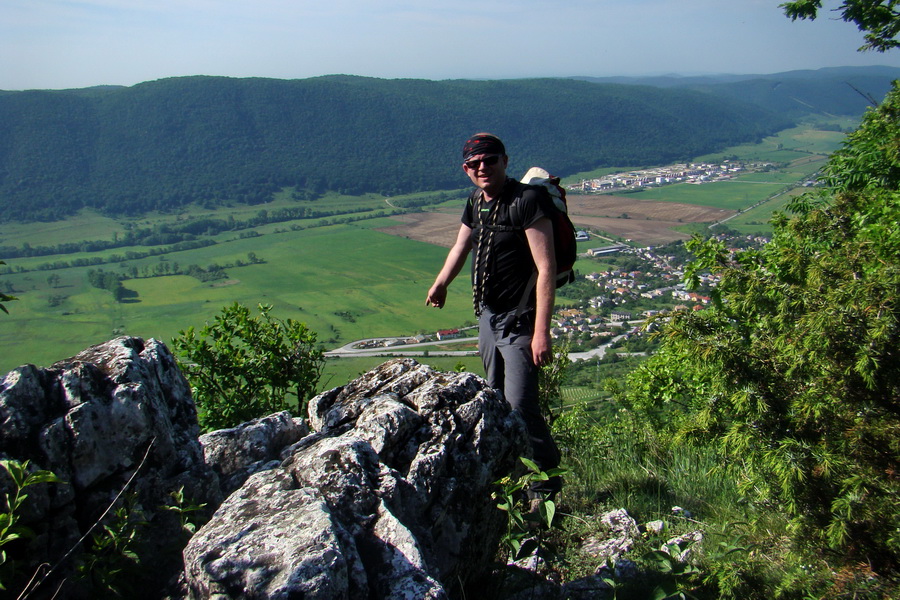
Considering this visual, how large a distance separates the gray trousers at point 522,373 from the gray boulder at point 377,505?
0.24 metres

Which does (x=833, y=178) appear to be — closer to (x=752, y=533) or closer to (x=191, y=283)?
(x=752, y=533)

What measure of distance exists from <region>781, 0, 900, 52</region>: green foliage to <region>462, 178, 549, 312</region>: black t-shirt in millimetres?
12030

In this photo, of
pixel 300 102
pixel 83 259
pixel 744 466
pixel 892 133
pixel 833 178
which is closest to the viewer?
pixel 744 466

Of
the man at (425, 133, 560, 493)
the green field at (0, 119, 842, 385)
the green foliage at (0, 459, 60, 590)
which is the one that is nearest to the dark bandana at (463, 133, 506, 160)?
the man at (425, 133, 560, 493)

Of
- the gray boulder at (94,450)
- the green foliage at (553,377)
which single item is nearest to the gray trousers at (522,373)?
the green foliage at (553,377)

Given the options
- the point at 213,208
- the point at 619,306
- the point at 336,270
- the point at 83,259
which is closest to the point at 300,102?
the point at 213,208

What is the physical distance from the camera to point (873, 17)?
12008 mm

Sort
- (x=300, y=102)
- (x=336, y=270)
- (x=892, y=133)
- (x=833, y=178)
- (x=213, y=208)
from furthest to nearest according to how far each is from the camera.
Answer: (x=300, y=102) → (x=213, y=208) → (x=336, y=270) → (x=833, y=178) → (x=892, y=133)

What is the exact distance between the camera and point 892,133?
32.0 feet

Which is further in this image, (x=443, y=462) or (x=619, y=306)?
(x=619, y=306)

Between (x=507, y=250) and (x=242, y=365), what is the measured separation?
2462 millimetres

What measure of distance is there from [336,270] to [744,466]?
57.2 metres

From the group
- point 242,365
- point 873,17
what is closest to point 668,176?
point 873,17

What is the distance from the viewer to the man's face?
153 inches
